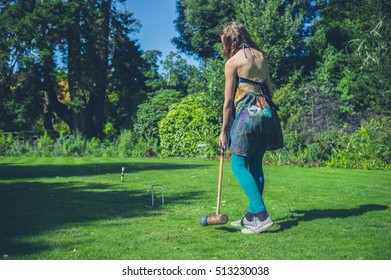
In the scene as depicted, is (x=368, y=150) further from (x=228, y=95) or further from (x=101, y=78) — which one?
(x=101, y=78)

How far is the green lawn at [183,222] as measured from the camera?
407 cm

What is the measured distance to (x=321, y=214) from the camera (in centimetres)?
574

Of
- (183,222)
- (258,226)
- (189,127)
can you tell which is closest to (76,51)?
(189,127)

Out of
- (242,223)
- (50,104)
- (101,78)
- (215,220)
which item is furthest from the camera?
(50,104)

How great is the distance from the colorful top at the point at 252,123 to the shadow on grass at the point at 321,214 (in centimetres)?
94

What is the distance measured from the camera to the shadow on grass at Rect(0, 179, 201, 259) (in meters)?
4.64

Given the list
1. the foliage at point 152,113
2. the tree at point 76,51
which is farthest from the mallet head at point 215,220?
the tree at point 76,51

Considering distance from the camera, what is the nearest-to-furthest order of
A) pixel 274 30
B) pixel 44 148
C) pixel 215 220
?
1. pixel 215 220
2. pixel 274 30
3. pixel 44 148

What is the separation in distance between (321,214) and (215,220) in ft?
5.32

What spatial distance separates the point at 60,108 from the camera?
3052 cm

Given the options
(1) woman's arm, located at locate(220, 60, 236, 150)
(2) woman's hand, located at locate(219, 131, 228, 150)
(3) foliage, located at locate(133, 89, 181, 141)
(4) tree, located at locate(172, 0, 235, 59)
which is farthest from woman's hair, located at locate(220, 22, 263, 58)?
(4) tree, located at locate(172, 0, 235, 59)

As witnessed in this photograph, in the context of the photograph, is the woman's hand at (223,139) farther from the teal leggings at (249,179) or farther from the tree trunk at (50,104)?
the tree trunk at (50,104)
